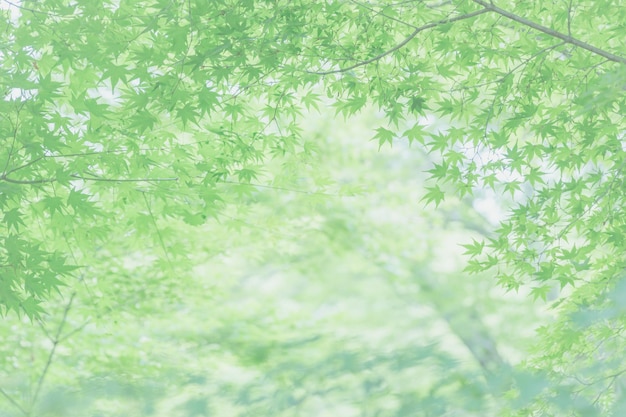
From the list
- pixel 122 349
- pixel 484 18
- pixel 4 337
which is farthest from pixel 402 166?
pixel 484 18

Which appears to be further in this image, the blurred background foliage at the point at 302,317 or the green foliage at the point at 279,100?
the green foliage at the point at 279,100

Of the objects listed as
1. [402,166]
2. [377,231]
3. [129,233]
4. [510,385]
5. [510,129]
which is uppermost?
[402,166]

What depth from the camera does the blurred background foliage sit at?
1.25m

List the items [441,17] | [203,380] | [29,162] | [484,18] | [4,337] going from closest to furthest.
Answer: [203,380] < [29,162] < [441,17] < [484,18] < [4,337]

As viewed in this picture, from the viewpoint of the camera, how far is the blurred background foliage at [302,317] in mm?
1249

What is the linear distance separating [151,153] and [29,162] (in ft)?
2.43

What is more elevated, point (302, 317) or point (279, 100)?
point (302, 317)

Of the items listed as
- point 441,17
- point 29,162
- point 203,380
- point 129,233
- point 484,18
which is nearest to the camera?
point 203,380

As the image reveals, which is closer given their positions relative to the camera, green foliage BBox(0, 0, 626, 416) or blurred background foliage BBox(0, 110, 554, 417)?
blurred background foliage BBox(0, 110, 554, 417)

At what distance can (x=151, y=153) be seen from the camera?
3.64m

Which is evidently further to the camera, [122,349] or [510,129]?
[122,349]

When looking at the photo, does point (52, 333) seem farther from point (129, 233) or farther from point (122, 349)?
point (129, 233)

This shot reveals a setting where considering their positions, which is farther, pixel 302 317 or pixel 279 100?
pixel 302 317

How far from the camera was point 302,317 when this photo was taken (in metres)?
8.07
